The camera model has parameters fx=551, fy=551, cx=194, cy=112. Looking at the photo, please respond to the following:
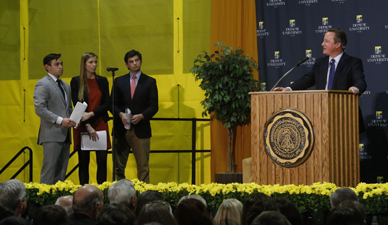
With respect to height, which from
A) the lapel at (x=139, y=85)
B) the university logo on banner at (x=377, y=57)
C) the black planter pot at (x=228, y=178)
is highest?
the university logo on banner at (x=377, y=57)

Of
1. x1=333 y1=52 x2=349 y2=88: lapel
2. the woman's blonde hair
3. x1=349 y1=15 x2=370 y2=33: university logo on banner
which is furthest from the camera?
x1=349 y1=15 x2=370 y2=33: university logo on banner

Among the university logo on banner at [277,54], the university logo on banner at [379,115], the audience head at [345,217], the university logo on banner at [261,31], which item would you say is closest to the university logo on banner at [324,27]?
the university logo on banner at [277,54]

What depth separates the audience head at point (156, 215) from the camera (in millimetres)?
2604

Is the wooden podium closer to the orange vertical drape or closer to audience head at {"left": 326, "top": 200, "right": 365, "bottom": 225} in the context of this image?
audience head at {"left": 326, "top": 200, "right": 365, "bottom": 225}

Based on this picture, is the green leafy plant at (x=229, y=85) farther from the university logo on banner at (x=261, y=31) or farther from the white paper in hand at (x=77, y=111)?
the white paper in hand at (x=77, y=111)

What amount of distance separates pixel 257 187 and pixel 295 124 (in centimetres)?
78

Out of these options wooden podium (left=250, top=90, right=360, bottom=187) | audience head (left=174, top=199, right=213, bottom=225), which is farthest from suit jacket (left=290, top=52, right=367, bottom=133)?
audience head (left=174, top=199, right=213, bottom=225)

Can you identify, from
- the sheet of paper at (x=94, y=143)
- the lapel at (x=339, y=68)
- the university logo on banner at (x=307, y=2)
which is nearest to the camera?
the lapel at (x=339, y=68)

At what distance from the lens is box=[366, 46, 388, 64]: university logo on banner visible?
7.08 meters

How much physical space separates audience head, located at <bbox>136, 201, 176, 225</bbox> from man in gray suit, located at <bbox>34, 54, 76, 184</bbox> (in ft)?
10.8

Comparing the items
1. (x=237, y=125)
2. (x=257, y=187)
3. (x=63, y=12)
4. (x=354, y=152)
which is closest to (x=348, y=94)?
(x=354, y=152)

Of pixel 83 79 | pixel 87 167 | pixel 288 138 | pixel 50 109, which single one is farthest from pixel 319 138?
pixel 50 109

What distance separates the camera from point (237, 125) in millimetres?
7637

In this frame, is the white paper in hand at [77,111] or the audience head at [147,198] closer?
the audience head at [147,198]
